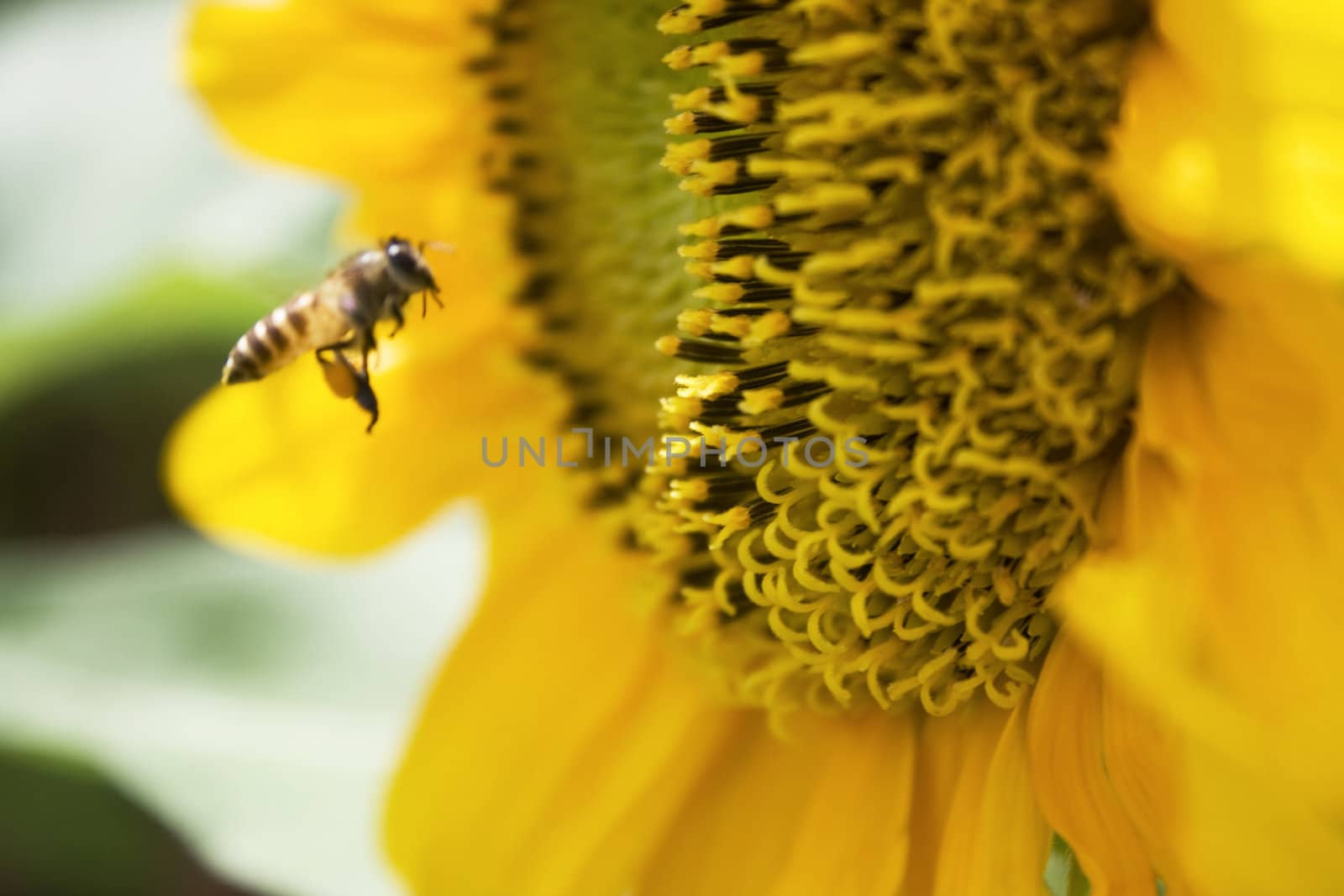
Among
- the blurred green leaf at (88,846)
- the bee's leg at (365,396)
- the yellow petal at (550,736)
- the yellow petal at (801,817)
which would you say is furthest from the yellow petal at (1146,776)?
the blurred green leaf at (88,846)

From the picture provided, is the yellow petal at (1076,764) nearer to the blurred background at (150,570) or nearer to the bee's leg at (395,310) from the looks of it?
the bee's leg at (395,310)

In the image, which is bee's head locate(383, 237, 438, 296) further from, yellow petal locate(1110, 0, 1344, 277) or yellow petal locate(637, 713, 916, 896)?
yellow petal locate(1110, 0, 1344, 277)

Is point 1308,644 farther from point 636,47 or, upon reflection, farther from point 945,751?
point 636,47

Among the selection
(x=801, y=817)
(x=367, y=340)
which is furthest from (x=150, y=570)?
(x=801, y=817)

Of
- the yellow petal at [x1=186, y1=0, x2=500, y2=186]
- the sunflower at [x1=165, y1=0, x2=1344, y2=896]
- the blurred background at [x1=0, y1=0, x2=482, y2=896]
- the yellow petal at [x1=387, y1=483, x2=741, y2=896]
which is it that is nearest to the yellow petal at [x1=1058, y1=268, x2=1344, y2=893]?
the sunflower at [x1=165, y1=0, x2=1344, y2=896]

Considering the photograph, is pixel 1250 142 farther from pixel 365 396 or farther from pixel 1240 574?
pixel 365 396
